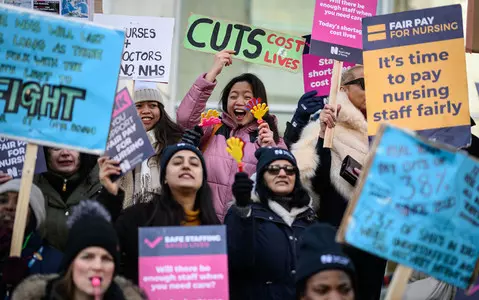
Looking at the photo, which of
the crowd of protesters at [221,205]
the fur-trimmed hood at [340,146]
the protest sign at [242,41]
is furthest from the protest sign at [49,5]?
the fur-trimmed hood at [340,146]

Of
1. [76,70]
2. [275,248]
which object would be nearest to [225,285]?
[275,248]

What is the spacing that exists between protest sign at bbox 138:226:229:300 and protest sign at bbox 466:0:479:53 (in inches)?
98.2

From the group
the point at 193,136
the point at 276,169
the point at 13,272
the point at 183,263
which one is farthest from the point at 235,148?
the point at 13,272

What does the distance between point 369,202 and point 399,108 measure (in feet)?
4.92

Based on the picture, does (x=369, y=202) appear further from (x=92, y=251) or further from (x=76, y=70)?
(x=76, y=70)

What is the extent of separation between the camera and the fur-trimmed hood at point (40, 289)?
508 cm

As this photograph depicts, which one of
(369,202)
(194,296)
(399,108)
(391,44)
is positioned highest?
(391,44)

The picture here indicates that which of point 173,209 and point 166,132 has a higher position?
point 166,132

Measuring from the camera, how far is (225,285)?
5.40 meters

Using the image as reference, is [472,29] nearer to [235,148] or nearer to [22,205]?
[235,148]

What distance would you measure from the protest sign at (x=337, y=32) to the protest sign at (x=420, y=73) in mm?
806

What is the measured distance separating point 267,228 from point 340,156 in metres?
1.06

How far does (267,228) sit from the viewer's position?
6023 mm

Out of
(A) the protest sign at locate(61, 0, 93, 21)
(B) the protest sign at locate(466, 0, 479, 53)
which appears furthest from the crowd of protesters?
(A) the protest sign at locate(61, 0, 93, 21)
